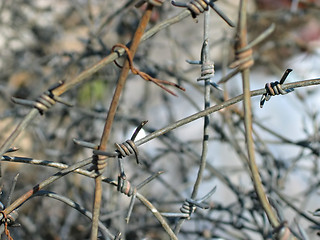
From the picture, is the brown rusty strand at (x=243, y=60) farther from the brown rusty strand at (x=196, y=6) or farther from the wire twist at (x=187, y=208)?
the wire twist at (x=187, y=208)

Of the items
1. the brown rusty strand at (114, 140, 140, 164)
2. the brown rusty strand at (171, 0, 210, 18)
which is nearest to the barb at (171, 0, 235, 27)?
the brown rusty strand at (171, 0, 210, 18)

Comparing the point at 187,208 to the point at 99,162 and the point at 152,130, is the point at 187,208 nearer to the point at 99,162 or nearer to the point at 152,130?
the point at 99,162

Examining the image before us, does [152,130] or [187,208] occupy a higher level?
[152,130]

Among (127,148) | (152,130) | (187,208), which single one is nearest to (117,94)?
(127,148)

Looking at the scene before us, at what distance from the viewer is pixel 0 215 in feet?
1.50

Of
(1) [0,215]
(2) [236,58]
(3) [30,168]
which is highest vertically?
(3) [30,168]

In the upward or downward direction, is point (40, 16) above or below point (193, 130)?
above

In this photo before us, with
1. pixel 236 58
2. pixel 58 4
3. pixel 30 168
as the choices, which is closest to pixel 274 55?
pixel 58 4

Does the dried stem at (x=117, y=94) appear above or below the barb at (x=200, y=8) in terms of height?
below

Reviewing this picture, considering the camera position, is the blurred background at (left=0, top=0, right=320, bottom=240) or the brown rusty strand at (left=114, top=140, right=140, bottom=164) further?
the blurred background at (left=0, top=0, right=320, bottom=240)

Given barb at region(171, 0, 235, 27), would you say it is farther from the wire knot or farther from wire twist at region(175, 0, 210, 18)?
the wire knot

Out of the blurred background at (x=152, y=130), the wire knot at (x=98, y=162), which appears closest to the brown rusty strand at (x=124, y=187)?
the wire knot at (x=98, y=162)

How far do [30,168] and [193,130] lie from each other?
67cm

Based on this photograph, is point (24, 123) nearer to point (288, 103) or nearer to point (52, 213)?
point (52, 213)
